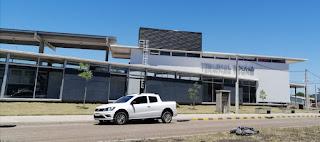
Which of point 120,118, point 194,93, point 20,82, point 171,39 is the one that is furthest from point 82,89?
point 171,39

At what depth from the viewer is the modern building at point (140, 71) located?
88.9 ft

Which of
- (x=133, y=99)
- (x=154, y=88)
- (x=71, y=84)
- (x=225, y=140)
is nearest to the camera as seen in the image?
(x=225, y=140)

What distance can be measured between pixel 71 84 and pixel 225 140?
21272mm

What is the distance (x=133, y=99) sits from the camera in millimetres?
17188

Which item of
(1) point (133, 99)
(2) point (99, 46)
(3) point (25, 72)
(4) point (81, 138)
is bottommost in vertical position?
(4) point (81, 138)

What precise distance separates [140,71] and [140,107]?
16.7 m

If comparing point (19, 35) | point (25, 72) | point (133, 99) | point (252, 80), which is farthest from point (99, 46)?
point (133, 99)

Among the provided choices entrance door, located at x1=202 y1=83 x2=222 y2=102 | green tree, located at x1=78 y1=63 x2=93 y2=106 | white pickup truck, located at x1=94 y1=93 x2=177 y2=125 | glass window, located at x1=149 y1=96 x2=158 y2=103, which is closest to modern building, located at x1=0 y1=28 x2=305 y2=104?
entrance door, located at x1=202 y1=83 x2=222 y2=102

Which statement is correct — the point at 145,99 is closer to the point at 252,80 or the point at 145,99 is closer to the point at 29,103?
the point at 29,103

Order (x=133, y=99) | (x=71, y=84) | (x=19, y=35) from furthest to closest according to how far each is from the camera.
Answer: (x=19, y=35) → (x=71, y=84) → (x=133, y=99)

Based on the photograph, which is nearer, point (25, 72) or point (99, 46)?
point (25, 72)

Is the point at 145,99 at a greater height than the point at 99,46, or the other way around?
the point at 99,46

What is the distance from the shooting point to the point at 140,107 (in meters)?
17.3

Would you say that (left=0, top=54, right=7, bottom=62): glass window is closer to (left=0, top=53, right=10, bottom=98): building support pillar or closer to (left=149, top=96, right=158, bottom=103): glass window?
(left=0, top=53, right=10, bottom=98): building support pillar
